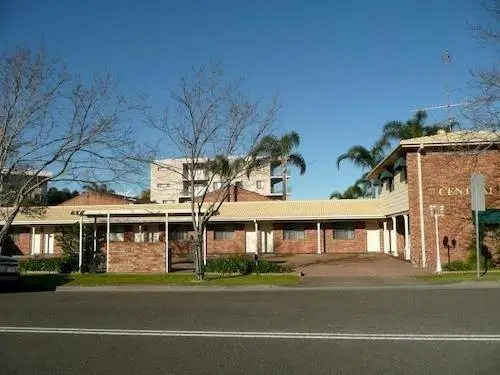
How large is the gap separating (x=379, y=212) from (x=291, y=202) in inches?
276

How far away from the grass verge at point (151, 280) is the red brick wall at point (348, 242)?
1732 cm

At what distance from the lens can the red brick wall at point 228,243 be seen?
1565 inches

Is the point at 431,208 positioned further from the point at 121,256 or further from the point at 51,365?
the point at 51,365

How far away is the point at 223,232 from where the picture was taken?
40219 mm

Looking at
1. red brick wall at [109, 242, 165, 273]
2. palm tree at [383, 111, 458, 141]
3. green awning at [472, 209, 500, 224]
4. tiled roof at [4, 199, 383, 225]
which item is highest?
palm tree at [383, 111, 458, 141]

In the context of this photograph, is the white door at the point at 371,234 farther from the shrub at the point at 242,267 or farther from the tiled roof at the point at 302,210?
the shrub at the point at 242,267

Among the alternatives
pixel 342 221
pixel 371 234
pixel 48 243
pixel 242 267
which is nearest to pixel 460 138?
pixel 242 267

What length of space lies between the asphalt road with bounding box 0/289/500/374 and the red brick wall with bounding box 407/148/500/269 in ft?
35.3

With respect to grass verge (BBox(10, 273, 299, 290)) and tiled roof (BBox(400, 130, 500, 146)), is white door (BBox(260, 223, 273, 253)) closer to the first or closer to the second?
tiled roof (BBox(400, 130, 500, 146))

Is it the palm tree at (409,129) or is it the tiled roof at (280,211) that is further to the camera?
the palm tree at (409,129)

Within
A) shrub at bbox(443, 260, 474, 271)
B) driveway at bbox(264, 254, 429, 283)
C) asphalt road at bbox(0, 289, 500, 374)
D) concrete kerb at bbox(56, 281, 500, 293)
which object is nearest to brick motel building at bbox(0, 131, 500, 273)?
driveway at bbox(264, 254, 429, 283)

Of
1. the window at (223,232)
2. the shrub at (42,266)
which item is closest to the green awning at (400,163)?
the window at (223,232)

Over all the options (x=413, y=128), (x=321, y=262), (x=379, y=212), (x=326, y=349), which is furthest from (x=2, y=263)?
(x=413, y=128)

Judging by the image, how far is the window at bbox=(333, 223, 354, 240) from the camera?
38.9m
